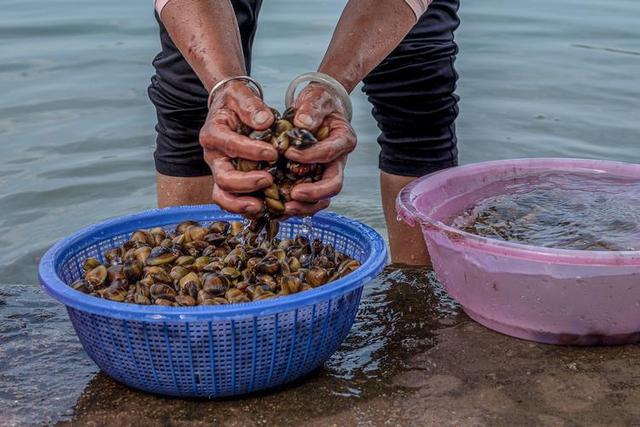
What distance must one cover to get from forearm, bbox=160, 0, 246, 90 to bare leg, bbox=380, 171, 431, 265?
1.15 m

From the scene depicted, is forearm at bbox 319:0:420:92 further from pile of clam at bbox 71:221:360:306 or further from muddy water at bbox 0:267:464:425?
muddy water at bbox 0:267:464:425

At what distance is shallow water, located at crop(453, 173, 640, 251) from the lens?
2982 millimetres

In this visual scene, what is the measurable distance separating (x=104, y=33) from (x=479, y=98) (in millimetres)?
3452

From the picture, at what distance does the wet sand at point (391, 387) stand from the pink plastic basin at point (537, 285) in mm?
65

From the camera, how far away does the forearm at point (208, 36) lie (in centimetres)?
278

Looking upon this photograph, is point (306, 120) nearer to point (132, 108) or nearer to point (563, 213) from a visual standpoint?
point (563, 213)

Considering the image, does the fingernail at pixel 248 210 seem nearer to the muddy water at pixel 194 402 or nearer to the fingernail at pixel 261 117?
the fingernail at pixel 261 117

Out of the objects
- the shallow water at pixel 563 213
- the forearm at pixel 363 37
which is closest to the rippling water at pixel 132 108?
the shallow water at pixel 563 213

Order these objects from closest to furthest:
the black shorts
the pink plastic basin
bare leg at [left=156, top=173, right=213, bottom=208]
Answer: the pink plastic basin, the black shorts, bare leg at [left=156, top=173, right=213, bottom=208]

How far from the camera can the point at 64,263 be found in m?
2.83

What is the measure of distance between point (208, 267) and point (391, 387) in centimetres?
61

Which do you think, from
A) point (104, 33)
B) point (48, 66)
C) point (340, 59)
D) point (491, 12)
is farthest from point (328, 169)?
point (491, 12)

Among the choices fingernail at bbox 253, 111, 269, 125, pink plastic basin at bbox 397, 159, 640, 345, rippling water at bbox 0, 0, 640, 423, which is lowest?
rippling water at bbox 0, 0, 640, 423

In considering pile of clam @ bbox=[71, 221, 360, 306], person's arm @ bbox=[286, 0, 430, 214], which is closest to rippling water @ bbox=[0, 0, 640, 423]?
pile of clam @ bbox=[71, 221, 360, 306]
